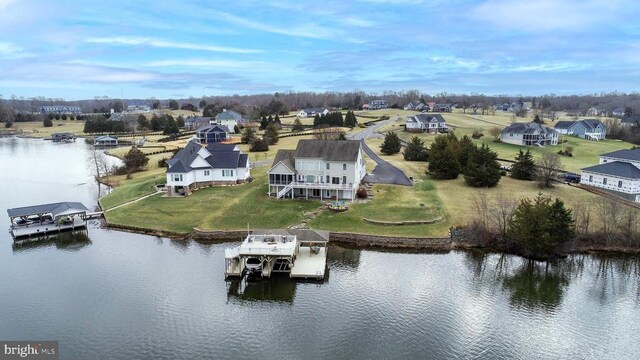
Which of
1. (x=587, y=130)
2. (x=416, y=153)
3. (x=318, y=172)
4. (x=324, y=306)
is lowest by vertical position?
(x=324, y=306)

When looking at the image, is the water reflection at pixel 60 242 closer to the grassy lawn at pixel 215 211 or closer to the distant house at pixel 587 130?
the grassy lawn at pixel 215 211

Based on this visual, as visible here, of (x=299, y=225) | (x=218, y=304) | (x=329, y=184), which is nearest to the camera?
(x=218, y=304)

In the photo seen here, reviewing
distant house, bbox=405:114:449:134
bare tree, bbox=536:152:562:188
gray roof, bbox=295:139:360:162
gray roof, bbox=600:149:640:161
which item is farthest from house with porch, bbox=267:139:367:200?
distant house, bbox=405:114:449:134

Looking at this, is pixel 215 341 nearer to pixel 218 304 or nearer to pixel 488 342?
pixel 218 304

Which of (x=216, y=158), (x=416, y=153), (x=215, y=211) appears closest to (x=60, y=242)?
(x=215, y=211)

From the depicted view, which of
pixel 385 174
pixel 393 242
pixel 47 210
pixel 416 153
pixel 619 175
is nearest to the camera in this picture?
pixel 393 242

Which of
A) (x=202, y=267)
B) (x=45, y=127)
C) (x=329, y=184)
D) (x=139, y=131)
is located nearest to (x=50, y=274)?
(x=202, y=267)

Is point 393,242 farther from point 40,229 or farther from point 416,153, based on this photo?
point 416,153
